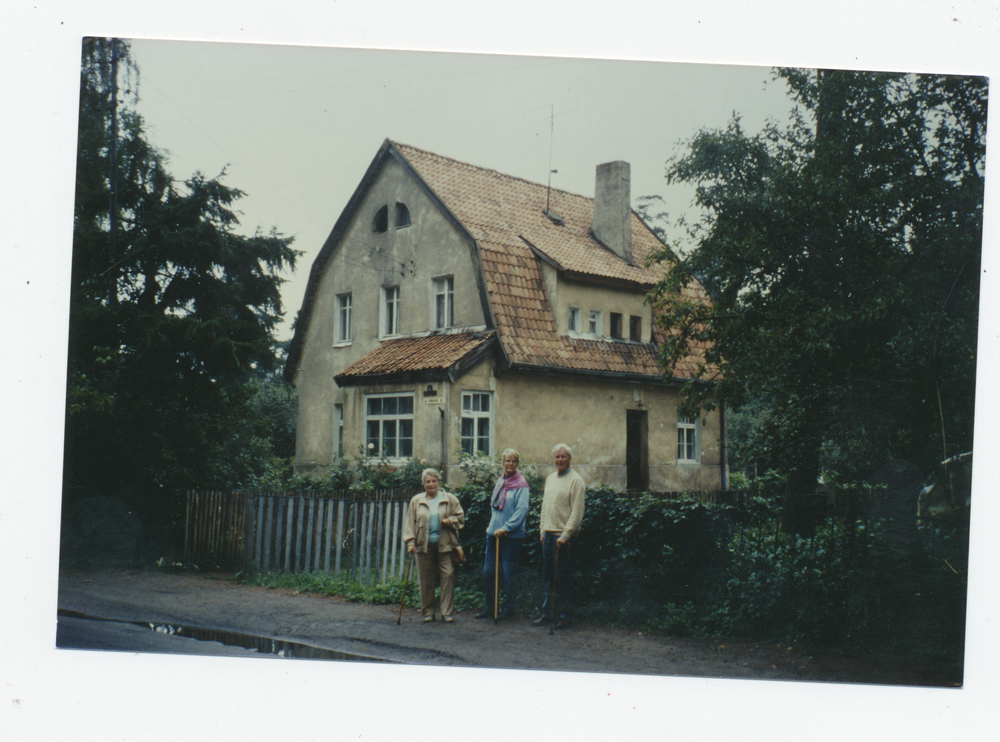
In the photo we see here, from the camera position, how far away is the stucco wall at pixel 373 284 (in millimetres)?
9344

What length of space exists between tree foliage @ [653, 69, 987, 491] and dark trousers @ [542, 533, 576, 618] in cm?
205

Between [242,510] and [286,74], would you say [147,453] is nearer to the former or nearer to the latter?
[242,510]

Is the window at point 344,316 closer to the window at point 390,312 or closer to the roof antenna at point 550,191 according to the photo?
the window at point 390,312

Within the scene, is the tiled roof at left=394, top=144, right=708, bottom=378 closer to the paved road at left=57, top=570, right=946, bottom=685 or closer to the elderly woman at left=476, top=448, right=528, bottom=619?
the elderly woman at left=476, top=448, right=528, bottom=619

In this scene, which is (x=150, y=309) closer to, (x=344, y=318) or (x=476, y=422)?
(x=344, y=318)

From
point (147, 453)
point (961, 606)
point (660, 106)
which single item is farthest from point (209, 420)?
point (961, 606)

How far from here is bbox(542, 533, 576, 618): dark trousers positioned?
7430mm

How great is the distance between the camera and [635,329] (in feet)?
28.5

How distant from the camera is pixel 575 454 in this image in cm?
863

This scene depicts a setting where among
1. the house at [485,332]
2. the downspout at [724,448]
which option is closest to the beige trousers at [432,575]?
the house at [485,332]

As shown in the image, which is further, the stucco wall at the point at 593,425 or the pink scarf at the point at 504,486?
the stucco wall at the point at 593,425

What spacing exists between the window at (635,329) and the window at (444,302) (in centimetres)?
208

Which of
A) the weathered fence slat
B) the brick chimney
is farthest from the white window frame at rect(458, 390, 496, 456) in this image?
the brick chimney

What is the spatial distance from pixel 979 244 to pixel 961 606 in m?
3.15
